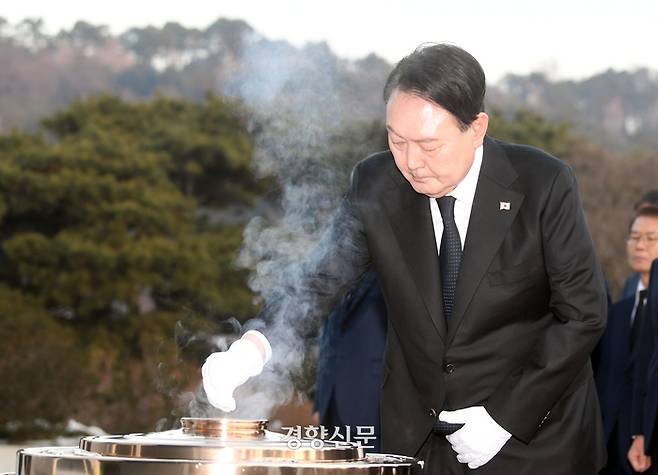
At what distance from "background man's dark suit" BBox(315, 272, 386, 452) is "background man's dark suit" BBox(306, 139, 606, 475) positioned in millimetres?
3466

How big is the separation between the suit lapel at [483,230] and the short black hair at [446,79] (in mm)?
221

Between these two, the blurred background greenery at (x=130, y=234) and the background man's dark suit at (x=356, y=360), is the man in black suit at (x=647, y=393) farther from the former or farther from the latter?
the blurred background greenery at (x=130, y=234)

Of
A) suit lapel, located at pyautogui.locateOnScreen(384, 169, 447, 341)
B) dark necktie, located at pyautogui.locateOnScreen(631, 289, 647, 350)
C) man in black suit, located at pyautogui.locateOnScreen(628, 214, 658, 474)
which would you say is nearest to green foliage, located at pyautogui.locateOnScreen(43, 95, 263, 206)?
dark necktie, located at pyautogui.locateOnScreen(631, 289, 647, 350)

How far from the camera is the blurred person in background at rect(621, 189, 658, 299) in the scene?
6.99 m

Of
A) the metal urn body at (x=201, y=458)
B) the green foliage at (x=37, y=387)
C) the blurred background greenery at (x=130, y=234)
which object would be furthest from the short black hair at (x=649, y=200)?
the green foliage at (x=37, y=387)

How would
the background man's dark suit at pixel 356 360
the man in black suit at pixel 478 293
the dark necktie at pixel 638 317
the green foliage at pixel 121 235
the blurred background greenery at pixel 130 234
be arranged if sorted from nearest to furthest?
the man in black suit at pixel 478 293, the background man's dark suit at pixel 356 360, the dark necktie at pixel 638 317, the blurred background greenery at pixel 130 234, the green foliage at pixel 121 235

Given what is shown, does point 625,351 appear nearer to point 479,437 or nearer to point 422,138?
point 479,437

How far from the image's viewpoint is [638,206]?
23.3 ft

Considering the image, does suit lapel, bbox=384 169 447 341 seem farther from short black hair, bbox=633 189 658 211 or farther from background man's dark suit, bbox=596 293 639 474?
short black hair, bbox=633 189 658 211

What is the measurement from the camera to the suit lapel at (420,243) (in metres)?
3.00

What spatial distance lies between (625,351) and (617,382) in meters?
0.20

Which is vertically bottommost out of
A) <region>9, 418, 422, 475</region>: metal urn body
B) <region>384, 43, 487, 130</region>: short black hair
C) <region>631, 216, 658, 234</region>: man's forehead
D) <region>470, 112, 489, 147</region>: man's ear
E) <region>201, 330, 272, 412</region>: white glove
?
<region>9, 418, 422, 475</region>: metal urn body

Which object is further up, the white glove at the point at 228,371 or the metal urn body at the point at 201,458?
the white glove at the point at 228,371

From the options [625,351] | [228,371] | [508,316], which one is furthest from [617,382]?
[228,371]
